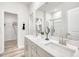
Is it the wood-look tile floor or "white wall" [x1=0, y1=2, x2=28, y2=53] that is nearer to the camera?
the wood-look tile floor

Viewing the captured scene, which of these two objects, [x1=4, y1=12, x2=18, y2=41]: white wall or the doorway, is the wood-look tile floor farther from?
[x1=4, y1=12, x2=18, y2=41]: white wall

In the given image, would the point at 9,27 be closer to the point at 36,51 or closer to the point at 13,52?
the point at 13,52

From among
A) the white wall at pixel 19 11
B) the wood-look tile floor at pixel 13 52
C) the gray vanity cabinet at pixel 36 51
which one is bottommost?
the wood-look tile floor at pixel 13 52

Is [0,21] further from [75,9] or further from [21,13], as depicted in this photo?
[75,9]

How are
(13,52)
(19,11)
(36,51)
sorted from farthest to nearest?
(19,11)
(13,52)
(36,51)

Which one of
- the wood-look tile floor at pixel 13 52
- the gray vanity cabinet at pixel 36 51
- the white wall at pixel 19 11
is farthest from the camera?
the white wall at pixel 19 11

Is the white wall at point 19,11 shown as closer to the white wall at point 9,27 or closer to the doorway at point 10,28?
the doorway at point 10,28

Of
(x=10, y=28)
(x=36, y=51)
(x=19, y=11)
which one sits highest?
(x=19, y=11)

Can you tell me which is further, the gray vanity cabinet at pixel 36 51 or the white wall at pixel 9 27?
the white wall at pixel 9 27

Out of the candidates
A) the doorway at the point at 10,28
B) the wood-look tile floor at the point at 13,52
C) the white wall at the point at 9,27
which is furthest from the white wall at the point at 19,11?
the white wall at the point at 9,27

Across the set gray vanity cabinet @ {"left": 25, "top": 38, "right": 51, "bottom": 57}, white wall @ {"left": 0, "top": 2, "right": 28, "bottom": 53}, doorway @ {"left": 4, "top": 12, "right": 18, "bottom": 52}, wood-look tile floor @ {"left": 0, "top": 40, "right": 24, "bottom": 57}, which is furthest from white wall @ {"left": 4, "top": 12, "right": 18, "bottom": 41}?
gray vanity cabinet @ {"left": 25, "top": 38, "right": 51, "bottom": 57}

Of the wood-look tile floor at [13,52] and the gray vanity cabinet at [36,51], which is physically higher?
the gray vanity cabinet at [36,51]

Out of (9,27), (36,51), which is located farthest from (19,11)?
(36,51)

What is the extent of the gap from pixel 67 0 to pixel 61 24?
0.50 metres
